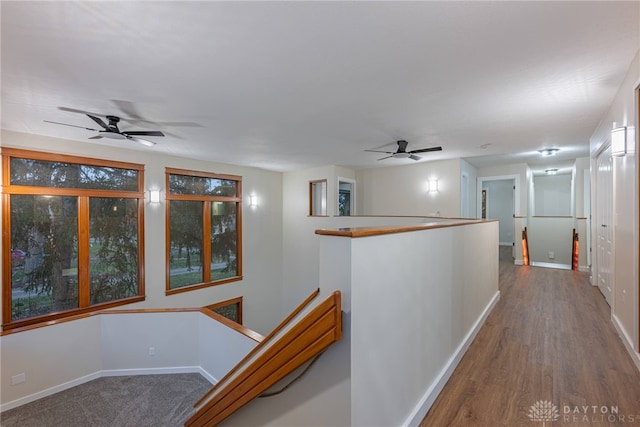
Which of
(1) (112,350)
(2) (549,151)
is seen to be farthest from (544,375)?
(1) (112,350)

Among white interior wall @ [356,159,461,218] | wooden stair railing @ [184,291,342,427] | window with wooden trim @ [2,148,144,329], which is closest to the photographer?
wooden stair railing @ [184,291,342,427]

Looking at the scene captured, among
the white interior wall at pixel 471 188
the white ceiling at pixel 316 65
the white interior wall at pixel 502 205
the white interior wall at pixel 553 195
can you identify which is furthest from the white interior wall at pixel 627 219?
the white interior wall at pixel 502 205

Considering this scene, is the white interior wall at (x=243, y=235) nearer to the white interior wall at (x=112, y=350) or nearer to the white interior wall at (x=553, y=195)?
the white interior wall at (x=112, y=350)

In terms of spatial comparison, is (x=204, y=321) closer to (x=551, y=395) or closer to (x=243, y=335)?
(x=243, y=335)

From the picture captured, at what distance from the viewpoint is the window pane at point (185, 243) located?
579cm

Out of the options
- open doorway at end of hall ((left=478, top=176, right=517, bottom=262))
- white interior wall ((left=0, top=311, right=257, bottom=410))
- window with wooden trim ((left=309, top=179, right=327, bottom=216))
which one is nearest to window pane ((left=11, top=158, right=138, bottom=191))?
white interior wall ((left=0, top=311, right=257, bottom=410))

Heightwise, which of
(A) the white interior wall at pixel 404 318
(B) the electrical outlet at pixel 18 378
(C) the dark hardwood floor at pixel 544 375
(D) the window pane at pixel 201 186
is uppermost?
(D) the window pane at pixel 201 186

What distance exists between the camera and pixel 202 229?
250 inches

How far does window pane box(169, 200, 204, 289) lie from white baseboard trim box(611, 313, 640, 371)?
6.56m

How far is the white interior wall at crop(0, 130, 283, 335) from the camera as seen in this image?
4.70m

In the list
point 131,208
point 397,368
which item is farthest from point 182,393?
point 397,368

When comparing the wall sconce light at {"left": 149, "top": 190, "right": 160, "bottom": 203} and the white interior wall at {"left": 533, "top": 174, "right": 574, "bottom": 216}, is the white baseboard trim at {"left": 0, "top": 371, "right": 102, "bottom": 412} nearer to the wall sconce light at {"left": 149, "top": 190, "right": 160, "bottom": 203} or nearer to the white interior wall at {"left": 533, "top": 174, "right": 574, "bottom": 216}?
the wall sconce light at {"left": 149, "top": 190, "right": 160, "bottom": 203}

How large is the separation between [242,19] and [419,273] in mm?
1953

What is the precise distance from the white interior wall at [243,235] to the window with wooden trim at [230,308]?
12 cm
